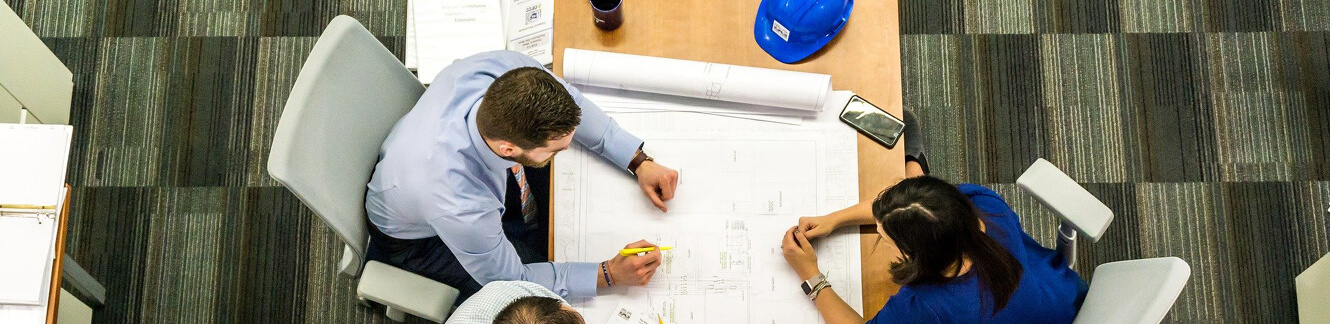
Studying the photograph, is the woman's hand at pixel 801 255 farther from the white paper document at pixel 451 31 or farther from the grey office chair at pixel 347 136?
the white paper document at pixel 451 31

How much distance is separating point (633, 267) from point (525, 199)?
1.59ft

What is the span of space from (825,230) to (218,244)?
1.79m

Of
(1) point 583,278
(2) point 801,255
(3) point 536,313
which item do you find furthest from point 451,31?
(2) point 801,255

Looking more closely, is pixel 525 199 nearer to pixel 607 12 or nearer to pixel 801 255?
pixel 607 12

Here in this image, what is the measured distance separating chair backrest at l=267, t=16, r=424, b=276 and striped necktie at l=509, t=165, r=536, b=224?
283mm

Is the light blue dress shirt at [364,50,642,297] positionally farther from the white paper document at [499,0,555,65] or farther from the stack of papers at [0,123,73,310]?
the stack of papers at [0,123,73,310]

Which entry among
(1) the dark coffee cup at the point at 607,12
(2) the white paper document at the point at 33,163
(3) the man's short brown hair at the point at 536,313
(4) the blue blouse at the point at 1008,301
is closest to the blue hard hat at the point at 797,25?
(1) the dark coffee cup at the point at 607,12

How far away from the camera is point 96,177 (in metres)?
2.55

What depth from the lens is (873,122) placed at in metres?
1.63

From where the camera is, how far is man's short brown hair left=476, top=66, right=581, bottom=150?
4.59 ft

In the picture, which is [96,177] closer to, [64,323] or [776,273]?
[64,323]

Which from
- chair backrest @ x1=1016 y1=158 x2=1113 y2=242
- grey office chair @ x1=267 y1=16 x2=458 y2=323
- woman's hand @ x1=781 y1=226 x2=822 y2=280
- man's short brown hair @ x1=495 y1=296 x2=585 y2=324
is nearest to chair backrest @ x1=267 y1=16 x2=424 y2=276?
grey office chair @ x1=267 y1=16 x2=458 y2=323

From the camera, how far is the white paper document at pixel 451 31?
2.02 metres

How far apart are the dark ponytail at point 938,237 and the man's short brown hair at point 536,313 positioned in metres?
0.53
